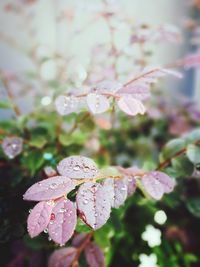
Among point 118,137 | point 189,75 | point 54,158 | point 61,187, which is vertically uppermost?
point 61,187

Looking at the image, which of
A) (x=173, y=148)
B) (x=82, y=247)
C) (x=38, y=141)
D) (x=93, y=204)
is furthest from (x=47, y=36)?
(x=93, y=204)

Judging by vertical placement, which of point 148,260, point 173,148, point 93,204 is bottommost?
point 148,260

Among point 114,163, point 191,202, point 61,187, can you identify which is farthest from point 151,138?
point 61,187

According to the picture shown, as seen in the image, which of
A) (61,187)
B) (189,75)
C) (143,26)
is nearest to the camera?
(61,187)

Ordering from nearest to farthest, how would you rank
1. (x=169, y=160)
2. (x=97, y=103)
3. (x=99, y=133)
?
(x=97, y=103) < (x=169, y=160) < (x=99, y=133)

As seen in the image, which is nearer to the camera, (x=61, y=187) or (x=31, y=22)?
(x=61, y=187)

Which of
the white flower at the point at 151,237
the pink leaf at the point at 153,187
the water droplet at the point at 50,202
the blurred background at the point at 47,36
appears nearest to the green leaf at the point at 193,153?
the pink leaf at the point at 153,187

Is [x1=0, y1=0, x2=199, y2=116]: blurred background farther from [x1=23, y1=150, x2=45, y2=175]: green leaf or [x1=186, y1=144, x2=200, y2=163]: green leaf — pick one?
[x1=186, y1=144, x2=200, y2=163]: green leaf

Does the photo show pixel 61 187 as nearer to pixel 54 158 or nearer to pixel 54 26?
pixel 54 158

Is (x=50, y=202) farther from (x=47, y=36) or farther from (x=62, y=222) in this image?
(x=47, y=36)
